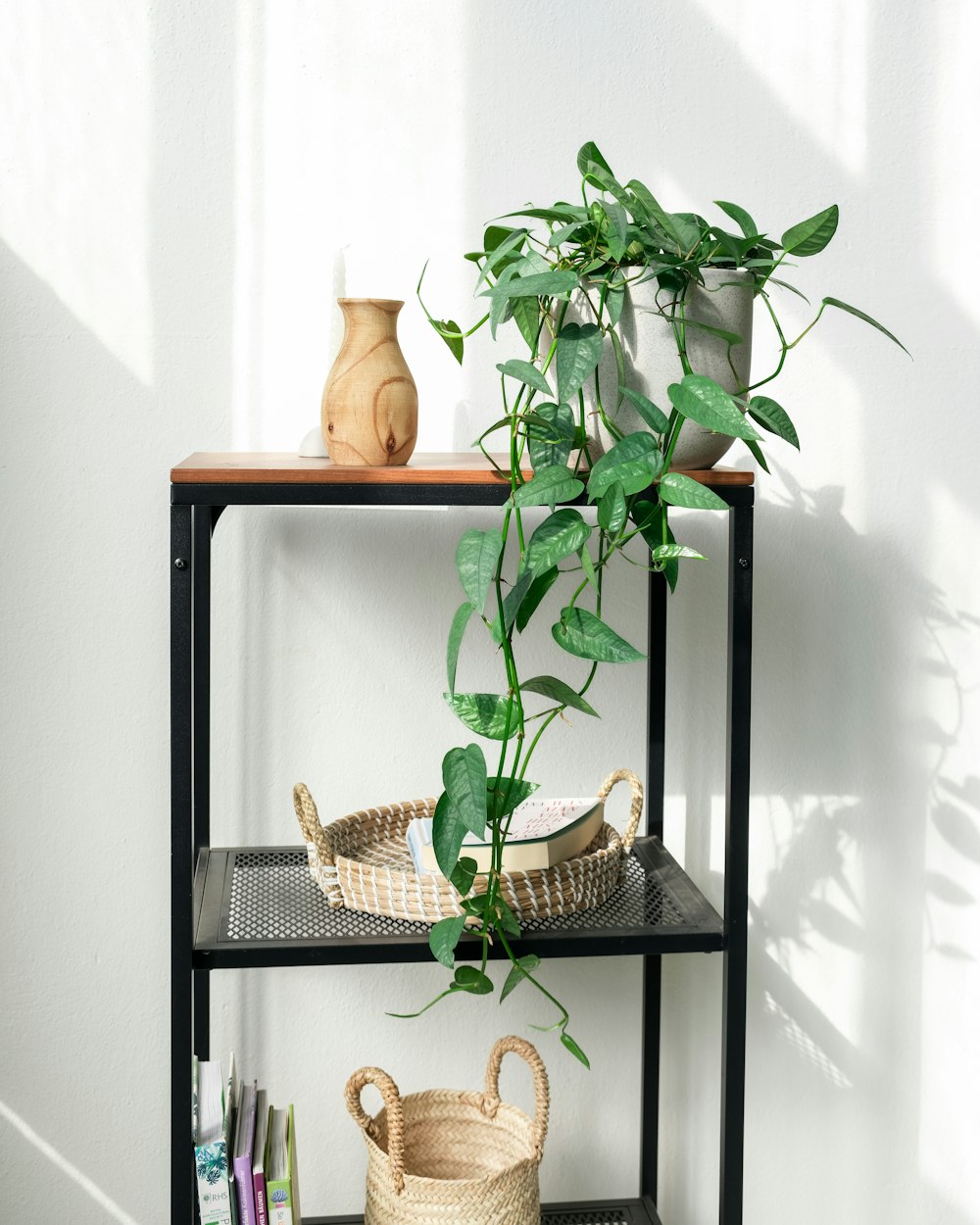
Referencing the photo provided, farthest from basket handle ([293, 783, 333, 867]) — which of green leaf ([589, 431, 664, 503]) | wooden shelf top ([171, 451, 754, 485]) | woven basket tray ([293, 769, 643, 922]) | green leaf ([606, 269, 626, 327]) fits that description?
green leaf ([606, 269, 626, 327])

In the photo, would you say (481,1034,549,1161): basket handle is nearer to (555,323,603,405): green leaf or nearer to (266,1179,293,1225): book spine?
(266,1179,293,1225): book spine

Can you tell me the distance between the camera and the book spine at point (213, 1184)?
3.85ft

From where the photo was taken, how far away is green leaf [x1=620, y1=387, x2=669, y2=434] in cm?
103

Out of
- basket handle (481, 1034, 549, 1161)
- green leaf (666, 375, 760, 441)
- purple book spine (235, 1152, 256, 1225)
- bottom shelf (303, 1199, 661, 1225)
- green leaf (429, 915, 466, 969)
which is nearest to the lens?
green leaf (666, 375, 760, 441)

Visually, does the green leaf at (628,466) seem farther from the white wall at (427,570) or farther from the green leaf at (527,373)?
the white wall at (427,570)

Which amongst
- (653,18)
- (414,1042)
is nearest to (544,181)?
(653,18)

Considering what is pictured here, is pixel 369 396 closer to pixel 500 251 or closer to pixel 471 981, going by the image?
pixel 500 251

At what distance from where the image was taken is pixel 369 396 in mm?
1136

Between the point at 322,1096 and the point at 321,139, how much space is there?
1.11m

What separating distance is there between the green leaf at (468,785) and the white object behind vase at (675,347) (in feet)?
0.98

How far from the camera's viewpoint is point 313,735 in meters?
1.49

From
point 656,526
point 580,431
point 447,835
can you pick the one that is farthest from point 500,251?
point 447,835

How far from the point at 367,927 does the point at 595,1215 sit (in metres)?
0.58

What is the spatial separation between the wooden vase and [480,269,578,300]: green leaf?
0.56ft
